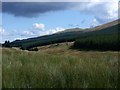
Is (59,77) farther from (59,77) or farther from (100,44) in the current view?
(100,44)

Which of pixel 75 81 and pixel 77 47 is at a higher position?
pixel 75 81

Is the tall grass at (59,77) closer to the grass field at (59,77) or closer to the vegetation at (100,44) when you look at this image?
the grass field at (59,77)

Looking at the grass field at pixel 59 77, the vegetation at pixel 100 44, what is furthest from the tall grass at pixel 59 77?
the vegetation at pixel 100 44

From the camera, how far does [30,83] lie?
21.6 feet

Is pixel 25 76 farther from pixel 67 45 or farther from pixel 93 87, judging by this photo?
pixel 67 45

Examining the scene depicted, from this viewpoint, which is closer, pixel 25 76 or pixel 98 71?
pixel 25 76

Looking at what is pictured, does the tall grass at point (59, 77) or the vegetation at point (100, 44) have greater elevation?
the tall grass at point (59, 77)

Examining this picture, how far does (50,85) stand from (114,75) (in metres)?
1.62

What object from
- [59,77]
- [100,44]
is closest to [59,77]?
[59,77]

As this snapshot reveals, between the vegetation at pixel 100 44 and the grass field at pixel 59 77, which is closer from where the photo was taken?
the grass field at pixel 59 77

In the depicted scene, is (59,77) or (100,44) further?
(100,44)

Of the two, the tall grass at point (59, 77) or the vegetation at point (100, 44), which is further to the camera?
the vegetation at point (100, 44)

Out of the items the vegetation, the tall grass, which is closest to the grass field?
the tall grass

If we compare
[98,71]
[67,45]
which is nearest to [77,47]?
[67,45]
